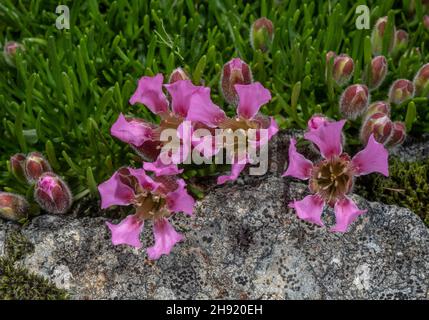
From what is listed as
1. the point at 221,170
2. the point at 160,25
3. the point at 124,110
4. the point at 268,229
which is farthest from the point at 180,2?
the point at 268,229

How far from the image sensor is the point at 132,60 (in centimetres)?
323

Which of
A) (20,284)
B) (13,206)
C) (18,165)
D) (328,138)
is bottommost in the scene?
(20,284)

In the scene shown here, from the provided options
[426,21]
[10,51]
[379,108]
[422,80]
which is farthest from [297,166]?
[10,51]

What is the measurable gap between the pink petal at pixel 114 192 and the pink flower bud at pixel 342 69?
1074 mm

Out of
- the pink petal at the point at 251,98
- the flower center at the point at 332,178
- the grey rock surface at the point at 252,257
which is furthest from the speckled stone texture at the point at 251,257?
the pink petal at the point at 251,98

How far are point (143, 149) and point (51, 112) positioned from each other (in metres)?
0.62

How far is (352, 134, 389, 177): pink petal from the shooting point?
2508mm

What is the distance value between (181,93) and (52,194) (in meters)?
0.66

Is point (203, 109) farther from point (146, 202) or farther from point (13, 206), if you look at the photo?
point (13, 206)

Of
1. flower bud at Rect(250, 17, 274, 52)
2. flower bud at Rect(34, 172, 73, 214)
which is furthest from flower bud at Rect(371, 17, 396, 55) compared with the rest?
flower bud at Rect(34, 172, 73, 214)

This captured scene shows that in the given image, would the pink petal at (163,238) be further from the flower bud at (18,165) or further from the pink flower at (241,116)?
the flower bud at (18,165)

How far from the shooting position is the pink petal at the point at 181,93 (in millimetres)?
2592

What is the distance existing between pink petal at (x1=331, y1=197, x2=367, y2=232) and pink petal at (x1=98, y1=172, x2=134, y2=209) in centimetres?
78

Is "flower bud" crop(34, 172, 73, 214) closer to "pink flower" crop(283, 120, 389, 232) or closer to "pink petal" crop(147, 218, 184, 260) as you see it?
"pink petal" crop(147, 218, 184, 260)
